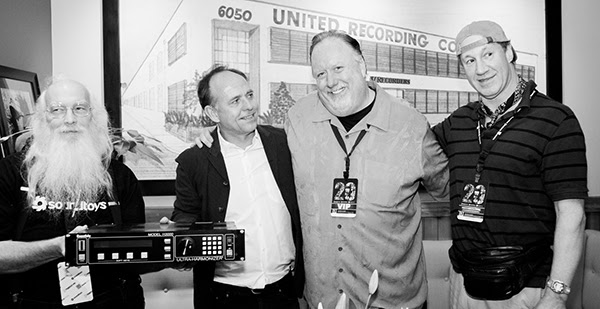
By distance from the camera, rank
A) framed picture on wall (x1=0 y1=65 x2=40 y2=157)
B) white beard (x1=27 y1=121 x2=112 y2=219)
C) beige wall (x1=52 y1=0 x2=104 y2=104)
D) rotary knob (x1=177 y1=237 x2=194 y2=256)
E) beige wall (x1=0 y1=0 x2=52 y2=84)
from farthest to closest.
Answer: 1. beige wall (x1=0 y1=0 x2=52 y2=84)
2. beige wall (x1=52 y1=0 x2=104 y2=104)
3. framed picture on wall (x1=0 y1=65 x2=40 y2=157)
4. white beard (x1=27 y1=121 x2=112 y2=219)
5. rotary knob (x1=177 y1=237 x2=194 y2=256)

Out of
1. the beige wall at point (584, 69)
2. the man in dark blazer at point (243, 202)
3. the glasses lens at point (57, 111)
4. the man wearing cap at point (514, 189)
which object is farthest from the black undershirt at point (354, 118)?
the beige wall at point (584, 69)

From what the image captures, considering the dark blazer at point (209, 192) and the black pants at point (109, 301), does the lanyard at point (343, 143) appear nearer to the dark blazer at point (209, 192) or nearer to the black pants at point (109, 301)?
the dark blazer at point (209, 192)

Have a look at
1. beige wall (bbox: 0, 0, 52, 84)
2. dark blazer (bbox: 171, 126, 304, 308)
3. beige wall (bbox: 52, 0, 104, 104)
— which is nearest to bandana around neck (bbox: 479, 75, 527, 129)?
dark blazer (bbox: 171, 126, 304, 308)

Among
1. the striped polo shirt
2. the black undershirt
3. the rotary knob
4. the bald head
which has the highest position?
the bald head

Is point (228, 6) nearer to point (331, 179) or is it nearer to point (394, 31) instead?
point (394, 31)

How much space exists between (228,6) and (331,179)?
51.9 inches

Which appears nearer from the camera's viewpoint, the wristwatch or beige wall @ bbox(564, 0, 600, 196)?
the wristwatch

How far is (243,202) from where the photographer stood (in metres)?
1.96

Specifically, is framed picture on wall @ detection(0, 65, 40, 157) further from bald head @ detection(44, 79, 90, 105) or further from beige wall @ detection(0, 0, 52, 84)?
bald head @ detection(44, 79, 90, 105)

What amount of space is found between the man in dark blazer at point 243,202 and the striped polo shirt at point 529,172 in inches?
26.4

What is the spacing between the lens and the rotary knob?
154 cm

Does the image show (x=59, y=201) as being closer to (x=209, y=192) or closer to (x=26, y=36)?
(x=209, y=192)

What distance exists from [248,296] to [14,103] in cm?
158

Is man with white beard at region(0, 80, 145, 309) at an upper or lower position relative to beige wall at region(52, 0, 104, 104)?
lower
